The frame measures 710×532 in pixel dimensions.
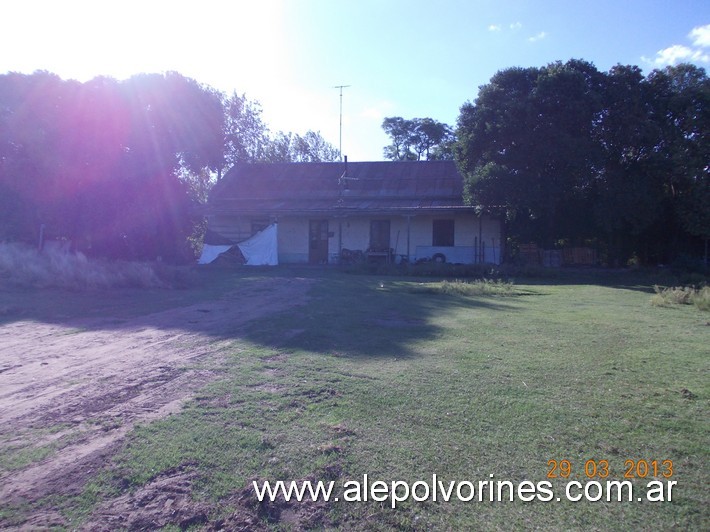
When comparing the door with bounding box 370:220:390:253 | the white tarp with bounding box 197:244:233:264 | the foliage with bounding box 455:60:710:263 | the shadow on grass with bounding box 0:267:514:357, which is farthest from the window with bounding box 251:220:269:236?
the shadow on grass with bounding box 0:267:514:357

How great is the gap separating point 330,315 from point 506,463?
7.23m

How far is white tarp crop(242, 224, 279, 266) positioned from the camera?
88.7ft

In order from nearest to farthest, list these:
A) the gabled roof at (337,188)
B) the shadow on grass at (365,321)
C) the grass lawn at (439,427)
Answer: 1. the grass lawn at (439,427)
2. the shadow on grass at (365,321)
3. the gabled roof at (337,188)

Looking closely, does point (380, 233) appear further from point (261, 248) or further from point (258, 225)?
point (258, 225)

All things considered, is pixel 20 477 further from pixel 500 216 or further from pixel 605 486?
pixel 500 216

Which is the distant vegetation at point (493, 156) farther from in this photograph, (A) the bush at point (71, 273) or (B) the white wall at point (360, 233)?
(A) the bush at point (71, 273)

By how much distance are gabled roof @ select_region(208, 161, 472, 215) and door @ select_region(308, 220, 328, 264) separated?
3.71 feet

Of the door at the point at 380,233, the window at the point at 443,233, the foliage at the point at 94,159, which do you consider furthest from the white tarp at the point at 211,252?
the window at the point at 443,233

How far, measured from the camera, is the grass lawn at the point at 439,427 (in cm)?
333

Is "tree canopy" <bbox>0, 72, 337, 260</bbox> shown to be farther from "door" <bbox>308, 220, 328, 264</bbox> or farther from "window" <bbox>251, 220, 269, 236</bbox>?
"door" <bbox>308, 220, 328, 264</bbox>

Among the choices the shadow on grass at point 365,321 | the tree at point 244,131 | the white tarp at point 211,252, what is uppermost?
the tree at point 244,131

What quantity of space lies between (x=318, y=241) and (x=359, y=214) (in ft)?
12.3

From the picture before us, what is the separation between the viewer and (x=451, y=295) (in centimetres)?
1602

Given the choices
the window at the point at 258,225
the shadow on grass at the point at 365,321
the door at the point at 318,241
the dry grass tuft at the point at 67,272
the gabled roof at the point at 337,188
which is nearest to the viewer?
the shadow on grass at the point at 365,321
